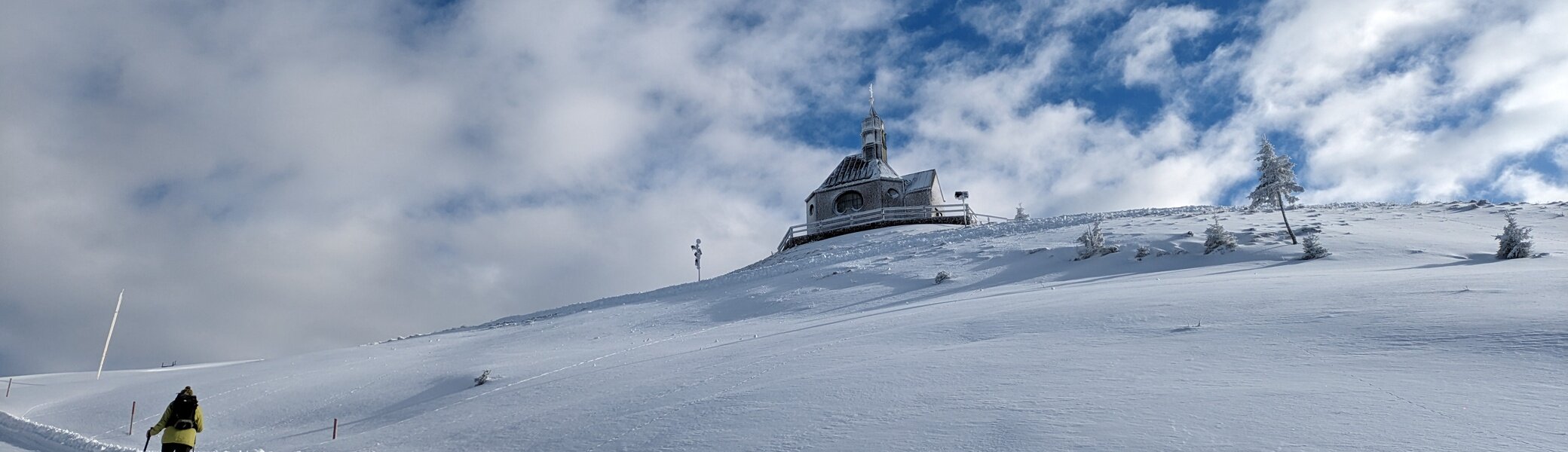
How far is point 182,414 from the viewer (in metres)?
9.33

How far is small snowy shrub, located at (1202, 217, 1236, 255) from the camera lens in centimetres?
2045

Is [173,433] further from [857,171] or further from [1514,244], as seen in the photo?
[857,171]

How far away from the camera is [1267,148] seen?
25.5 meters

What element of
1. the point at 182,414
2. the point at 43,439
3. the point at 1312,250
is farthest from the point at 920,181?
the point at 182,414

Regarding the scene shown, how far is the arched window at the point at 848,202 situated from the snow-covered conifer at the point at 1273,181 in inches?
1184

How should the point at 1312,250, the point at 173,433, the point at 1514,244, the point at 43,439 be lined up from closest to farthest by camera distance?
the point at 173,433, the point at 43,439, the point at 1514,244, the point at 1312,250

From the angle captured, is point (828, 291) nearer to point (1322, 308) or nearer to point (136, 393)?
point (1322, 308)

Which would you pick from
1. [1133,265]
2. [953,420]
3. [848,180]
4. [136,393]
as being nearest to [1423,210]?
[1133,265]

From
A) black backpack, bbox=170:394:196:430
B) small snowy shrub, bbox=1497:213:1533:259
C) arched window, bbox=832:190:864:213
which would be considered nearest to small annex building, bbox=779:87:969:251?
arched window, bbox=832:190:864:213

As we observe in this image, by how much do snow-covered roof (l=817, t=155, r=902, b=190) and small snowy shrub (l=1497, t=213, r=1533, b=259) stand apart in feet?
124

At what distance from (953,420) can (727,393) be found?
10.6ft

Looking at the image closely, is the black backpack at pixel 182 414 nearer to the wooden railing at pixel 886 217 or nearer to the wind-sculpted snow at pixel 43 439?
the wind-sculpted snow at pixel 43 439

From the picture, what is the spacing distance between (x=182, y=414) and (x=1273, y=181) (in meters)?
28.6

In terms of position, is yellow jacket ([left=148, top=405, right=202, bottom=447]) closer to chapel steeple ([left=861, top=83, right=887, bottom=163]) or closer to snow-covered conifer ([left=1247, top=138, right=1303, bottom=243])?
snow-covered conifer ([left=1247, top=138, right=1303, bottom=243])
